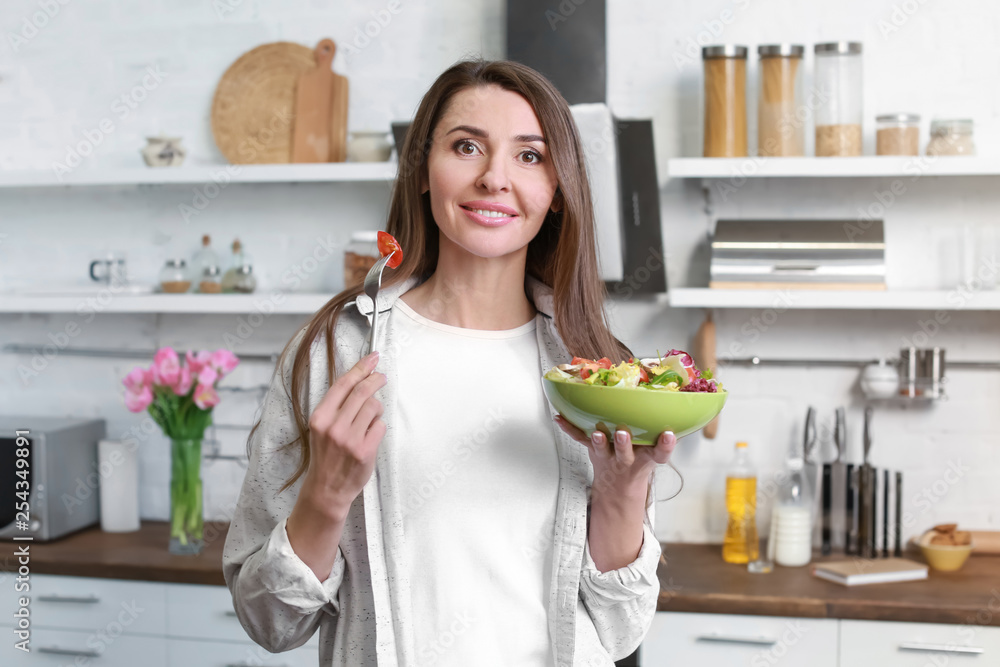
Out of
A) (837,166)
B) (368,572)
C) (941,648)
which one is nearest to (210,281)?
(368,572)

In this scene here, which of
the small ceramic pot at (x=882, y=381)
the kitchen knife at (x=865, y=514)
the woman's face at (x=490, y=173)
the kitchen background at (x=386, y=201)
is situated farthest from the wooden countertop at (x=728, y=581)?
the woman's face at (x=490, y=173)

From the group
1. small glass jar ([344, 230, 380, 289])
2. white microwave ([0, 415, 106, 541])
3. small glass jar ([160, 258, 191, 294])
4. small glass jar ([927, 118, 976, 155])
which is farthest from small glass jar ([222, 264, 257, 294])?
small glass jar ([927, 118, 976, 155])

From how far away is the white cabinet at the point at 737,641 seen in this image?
1906 millimetres

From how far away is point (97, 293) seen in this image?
2.47 metres

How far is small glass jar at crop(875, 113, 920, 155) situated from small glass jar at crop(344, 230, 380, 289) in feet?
4.23

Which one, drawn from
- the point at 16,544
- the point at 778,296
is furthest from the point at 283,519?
the point at 16,544

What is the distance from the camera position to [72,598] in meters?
2.18

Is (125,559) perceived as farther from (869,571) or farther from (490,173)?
(869,571)

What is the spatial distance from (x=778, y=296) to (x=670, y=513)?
69cm

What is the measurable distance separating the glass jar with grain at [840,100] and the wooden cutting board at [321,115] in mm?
1255

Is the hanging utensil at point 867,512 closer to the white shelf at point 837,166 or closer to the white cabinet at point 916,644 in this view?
the white cabinet at point 916,644

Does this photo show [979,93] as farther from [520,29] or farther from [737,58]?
[520,29]

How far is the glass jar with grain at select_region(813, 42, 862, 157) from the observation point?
2.12 m

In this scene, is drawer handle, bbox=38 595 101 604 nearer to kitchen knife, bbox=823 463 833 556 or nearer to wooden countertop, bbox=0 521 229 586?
wooden countertop, bbox=0 521 229 586
